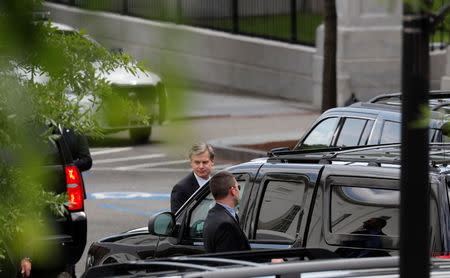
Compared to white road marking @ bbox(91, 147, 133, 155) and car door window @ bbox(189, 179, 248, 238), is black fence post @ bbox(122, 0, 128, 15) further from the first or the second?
white road marking @ bbox(91, 147, 133, 155)

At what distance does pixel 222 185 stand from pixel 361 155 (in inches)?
34.7

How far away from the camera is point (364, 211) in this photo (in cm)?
590

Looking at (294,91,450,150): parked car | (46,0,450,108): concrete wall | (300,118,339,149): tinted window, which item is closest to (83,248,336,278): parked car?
(294,91,450,150): parked car

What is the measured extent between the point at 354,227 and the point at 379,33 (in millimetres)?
19103

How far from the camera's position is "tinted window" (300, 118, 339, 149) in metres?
10.8

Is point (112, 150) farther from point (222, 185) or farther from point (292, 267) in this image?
point (292, 267)

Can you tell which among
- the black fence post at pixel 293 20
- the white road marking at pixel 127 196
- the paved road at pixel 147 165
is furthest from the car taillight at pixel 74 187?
the black fence post at pixel 293 20

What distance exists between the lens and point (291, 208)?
622 cm

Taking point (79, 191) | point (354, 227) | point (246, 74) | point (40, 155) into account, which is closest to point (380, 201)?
point (354, 227)

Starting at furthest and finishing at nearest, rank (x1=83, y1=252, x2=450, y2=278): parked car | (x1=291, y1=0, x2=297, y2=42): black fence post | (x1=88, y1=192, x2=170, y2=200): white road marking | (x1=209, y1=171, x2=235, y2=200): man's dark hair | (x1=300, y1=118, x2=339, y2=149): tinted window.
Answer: (x1=291, y1=0, x2=297, y2=42): black fence post → (x1=88, y1=192, x2=170, y2=200): white road marking → (x1=300, y1=118, x2=339, y2=149): tinted window → (x1=209, y1=171, x2=235, y2=200): man's dark hair → (x1=83, y1=252, x2=450, y2=278): parked car

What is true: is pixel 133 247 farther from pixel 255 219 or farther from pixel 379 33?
pixel 379 33

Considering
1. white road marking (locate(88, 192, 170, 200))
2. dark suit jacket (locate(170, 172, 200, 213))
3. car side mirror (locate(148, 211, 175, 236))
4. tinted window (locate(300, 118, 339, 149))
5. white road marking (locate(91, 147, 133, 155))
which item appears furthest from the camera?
white road marking (locate(91, 147, 133, 155))

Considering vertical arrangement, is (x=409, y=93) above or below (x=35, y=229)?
above

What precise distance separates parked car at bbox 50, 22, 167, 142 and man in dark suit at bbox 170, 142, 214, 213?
4974 mm
